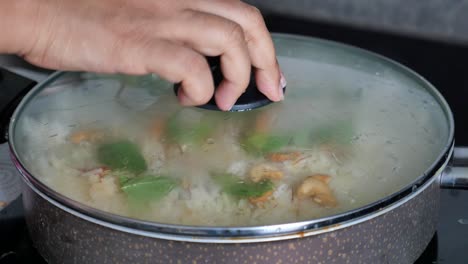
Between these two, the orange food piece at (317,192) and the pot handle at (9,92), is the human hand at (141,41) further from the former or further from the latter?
the pot handle at (9,92)

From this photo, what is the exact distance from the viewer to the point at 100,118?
0.96 m

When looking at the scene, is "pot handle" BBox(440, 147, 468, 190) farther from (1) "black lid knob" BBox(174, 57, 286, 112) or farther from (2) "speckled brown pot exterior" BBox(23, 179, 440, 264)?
(1) "black lid knob" BBox(174, 57, 286, 112)

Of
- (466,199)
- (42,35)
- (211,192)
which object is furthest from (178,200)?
(466,199)

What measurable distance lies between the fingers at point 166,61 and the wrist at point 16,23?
0.10m

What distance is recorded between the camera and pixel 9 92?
1.27m

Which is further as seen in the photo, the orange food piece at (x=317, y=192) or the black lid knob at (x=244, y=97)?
the black lid knob at (x=244, y=97)

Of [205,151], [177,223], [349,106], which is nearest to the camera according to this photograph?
[177,223]

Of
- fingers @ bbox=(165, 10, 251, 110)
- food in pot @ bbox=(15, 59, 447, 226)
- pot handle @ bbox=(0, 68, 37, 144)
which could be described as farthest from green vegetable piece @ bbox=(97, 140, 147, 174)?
pot handle @ bbox=(0, 68, 37, 144)

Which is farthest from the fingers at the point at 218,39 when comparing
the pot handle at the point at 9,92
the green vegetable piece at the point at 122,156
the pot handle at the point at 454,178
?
the pot handle at the point at 9,92

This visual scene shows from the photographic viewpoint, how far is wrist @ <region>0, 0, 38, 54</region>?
2.60 ft

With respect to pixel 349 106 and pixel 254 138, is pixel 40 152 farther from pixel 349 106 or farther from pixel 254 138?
pixel 349 106

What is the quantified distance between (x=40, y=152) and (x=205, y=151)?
0.70 feet

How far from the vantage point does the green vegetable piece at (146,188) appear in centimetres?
82

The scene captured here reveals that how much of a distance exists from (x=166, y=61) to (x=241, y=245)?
23 cm
